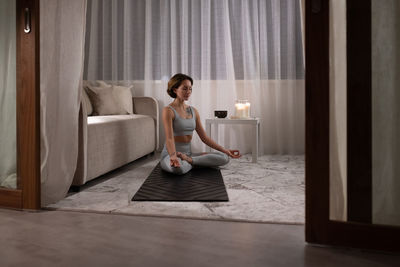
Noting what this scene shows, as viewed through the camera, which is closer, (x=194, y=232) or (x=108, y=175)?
(x=194, y=232)

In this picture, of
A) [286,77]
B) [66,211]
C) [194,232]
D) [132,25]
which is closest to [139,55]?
[132,25]

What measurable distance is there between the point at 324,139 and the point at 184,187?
1.11 m

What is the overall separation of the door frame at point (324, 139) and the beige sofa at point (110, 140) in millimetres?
1344

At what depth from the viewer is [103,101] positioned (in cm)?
346

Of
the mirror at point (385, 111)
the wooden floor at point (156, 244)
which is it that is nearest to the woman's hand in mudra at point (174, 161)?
the wooden floor at point (156, 244)

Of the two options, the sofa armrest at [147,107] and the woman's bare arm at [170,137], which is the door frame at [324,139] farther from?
the sofa armrest at [147,107]

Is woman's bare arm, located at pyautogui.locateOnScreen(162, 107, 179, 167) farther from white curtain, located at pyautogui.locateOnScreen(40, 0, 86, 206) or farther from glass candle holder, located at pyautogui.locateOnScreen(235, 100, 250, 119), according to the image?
glass candle holder, located at pyautogui.locateOnScreen(235, 100, 250, 119)

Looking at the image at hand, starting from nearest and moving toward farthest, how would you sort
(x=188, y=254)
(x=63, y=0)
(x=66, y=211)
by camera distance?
1. (x=188, y=254)
2. (x=66, y=211)
3. (x=63, y=0)

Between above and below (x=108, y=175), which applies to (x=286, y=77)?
above

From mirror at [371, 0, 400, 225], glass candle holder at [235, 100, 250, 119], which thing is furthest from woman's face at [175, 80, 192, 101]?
mirror at [371, 0, 400, 225]

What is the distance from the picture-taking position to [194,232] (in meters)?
1.39

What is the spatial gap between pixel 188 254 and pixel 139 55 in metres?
3.34

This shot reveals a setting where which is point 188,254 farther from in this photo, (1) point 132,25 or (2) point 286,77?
(1) point 132,25

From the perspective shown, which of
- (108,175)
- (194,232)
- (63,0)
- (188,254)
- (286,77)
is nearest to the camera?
(188,254)
